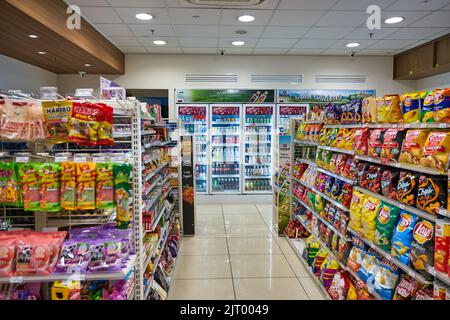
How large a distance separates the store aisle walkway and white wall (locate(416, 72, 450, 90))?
4.73 meters

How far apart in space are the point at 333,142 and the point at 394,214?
1.38 m

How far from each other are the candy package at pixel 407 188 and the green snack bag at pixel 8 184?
2.52 metres

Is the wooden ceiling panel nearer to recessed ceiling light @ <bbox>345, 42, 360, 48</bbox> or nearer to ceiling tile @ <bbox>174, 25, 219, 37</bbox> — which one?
ceiling tile @ <bbox>174, 25, 219, 37</bbox>

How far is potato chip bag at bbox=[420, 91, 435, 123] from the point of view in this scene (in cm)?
223

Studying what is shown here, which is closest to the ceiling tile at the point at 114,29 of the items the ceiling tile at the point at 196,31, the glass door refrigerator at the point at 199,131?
the ceiling tile at the point at 196,31

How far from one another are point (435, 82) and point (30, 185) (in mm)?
8082

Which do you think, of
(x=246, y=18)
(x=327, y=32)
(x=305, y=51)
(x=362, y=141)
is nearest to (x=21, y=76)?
(x=246, y=18)

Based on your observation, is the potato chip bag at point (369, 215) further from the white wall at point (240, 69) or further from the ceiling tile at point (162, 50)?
the ceiling tile at point (162, 50)

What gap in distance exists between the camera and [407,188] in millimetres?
2385

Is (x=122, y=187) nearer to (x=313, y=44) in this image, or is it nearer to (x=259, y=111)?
(x=313, y=44)

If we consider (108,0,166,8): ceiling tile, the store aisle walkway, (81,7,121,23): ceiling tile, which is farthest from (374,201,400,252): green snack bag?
(81,7,121,23): ceiling tile

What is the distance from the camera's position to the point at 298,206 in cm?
521

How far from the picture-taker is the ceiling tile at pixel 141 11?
4.73m

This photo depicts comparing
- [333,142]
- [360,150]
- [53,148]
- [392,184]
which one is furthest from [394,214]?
[53,148]
